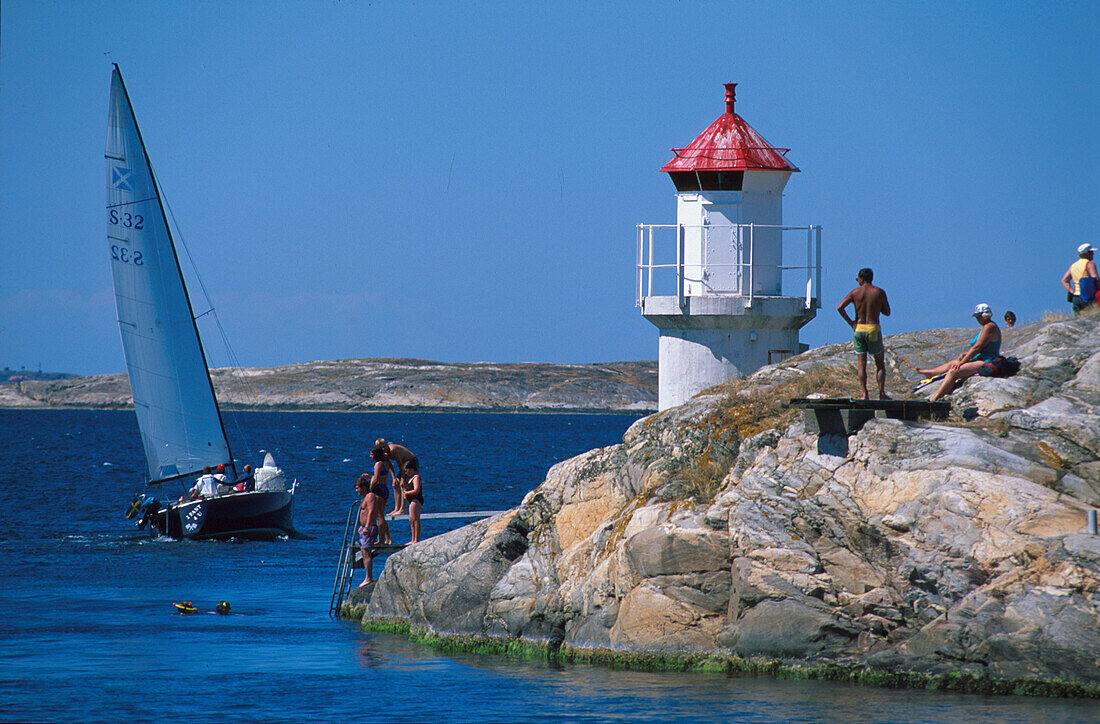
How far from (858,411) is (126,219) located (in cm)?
2529

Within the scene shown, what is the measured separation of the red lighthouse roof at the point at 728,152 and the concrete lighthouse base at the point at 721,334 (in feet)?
7.53

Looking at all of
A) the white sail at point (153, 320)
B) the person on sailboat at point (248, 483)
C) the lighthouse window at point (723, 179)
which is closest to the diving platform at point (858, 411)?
the lighthouse window at point (723, 179)

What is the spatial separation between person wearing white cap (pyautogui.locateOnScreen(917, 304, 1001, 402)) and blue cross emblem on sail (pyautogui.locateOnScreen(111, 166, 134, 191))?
25509mm

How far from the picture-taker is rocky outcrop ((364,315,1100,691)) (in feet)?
45.8

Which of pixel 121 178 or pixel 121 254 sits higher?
pixel 121 178

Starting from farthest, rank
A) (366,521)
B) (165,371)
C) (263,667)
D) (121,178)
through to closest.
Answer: (165,371)
(121,178)
(366,521)
(263,667)

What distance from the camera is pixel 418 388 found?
16162cm

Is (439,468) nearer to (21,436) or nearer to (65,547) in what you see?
(65,547)

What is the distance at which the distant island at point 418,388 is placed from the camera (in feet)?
529

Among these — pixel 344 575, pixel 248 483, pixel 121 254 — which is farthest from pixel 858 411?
pixel 121 254

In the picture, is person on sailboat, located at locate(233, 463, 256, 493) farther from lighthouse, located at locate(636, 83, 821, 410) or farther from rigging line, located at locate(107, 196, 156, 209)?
lighthouse, located at locate(636, 83, 821, 410)

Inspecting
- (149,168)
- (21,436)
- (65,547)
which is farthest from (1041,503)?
(21,436)

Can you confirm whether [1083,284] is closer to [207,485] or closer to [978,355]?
[978,355]

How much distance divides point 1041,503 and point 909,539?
60.7 inches
